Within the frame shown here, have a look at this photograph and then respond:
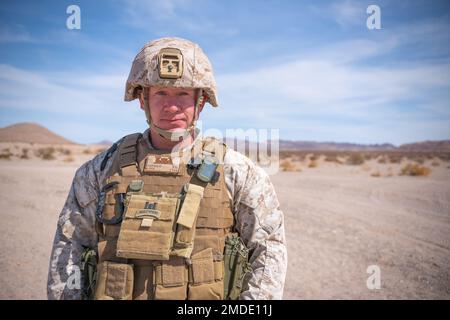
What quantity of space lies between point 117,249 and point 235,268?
792 millimetres

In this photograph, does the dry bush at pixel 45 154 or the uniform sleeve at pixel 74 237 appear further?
the dry bush at pixel 45 154

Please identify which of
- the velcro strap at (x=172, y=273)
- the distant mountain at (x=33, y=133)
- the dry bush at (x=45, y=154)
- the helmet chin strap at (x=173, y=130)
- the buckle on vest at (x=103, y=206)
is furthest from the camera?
the distant mountain at (x=33, y=133)

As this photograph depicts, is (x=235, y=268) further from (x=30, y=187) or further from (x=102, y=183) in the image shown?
(x=30, y=187)

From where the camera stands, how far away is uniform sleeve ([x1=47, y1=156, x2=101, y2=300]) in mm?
2375

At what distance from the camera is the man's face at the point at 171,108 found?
8.01ft

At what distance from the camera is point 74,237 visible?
→ 245cm

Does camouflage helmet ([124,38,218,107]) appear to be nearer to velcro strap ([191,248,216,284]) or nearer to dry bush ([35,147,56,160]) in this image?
velcro strap ([191,248,216,284])

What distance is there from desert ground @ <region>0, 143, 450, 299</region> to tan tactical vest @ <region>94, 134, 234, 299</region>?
374cm

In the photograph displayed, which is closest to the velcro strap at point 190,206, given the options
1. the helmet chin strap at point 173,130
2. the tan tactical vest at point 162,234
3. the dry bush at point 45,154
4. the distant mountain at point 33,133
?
the tan tactical vest at point 162,234

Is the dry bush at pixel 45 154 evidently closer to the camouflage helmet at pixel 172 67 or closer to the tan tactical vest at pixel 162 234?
the camouflage helmet at pixel 172 67

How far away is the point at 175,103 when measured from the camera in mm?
2475

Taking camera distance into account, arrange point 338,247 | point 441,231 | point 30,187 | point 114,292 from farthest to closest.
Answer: point 30,187
point 441,231
point 338,247
point 114,292

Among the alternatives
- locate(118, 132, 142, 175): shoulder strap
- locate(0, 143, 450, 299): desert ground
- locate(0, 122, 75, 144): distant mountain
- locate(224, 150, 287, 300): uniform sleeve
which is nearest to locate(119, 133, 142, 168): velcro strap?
locate(118, 132, 142, 175): shoulder strap
